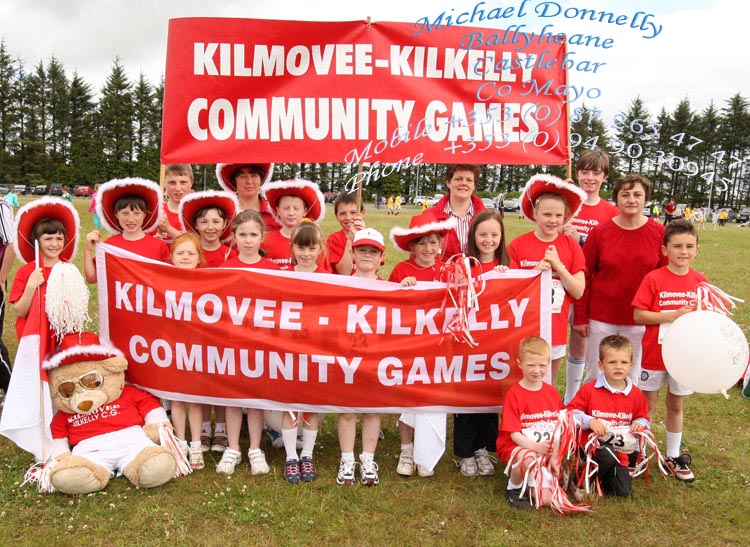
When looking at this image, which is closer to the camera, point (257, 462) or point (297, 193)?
point (257, 462)

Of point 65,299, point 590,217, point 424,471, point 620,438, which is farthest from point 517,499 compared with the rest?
point 65,299

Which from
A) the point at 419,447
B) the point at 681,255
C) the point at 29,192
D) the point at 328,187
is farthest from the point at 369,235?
the point at 29,192

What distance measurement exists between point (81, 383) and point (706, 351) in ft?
14.2

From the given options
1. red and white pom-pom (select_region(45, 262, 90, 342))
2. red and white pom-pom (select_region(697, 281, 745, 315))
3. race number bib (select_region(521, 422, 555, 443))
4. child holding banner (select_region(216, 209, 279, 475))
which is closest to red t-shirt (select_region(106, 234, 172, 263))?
red and white pom-pom (select_region(45, 262, 90, 342))

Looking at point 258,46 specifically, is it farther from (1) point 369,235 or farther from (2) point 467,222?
(2) point 467,222

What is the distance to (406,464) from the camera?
4.63 m

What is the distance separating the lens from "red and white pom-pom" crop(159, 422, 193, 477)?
4.44 metres

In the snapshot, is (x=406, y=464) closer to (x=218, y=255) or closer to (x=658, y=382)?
(x=658, y=382)

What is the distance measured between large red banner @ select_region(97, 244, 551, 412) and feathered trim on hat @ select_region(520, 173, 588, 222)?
64 cm

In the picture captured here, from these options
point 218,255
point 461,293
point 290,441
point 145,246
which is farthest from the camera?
point 218,255

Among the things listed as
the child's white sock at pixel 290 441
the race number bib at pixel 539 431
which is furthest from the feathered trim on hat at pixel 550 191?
the child's white sock at pixel 290 441

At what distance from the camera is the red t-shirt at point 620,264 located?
4.83 meters

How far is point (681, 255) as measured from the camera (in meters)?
4.41

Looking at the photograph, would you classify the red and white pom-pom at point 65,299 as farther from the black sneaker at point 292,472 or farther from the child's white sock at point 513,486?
the child's white sock at point 513,486
